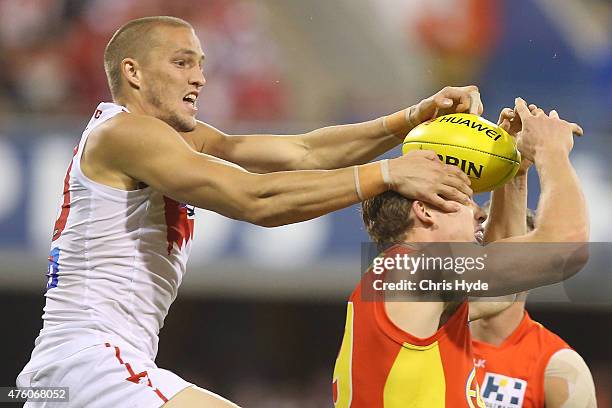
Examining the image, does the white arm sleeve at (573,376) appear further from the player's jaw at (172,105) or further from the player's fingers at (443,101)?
the player's jaw at (172,105)

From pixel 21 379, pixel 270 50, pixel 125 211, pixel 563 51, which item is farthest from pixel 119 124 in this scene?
pixel 563 51

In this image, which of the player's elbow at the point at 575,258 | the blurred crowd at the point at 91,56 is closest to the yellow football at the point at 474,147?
the player's elbow at the point at 575,258

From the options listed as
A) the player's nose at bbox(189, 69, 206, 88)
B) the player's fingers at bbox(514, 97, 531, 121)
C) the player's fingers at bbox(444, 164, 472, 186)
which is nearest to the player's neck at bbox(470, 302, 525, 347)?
the player's fingers at bbox(514, 97, 531, 121)

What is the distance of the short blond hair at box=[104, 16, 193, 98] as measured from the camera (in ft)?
13.3

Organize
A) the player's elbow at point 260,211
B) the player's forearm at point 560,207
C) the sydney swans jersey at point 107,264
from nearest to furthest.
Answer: the player's forearm at point 560,207 → the player's elbow at point 260,211 → the sydney swans jersey at point 107,264

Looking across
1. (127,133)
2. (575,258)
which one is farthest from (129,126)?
(575,258)

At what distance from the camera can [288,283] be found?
8672 millimetres

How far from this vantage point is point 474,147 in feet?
11.8

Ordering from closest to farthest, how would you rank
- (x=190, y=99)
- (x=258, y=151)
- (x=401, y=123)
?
1. (x=190, y=99)
2. (x=401, y=123)
3. (x=258, y=151)

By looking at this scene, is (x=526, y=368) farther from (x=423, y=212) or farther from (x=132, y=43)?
(x=132, y=43)

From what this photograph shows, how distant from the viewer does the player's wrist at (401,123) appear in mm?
4344

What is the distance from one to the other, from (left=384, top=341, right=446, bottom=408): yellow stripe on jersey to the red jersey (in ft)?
4.29

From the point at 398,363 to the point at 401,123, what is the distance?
1.40m

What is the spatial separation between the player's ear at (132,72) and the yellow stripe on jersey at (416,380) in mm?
1575
